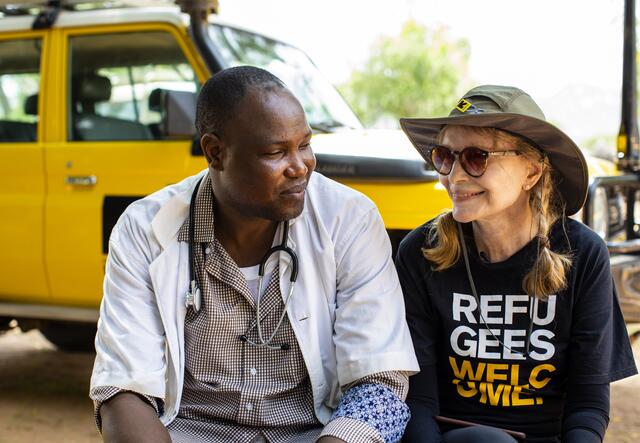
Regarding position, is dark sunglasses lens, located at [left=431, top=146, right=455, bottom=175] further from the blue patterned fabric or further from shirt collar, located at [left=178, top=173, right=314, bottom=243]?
the blue patterned fabric

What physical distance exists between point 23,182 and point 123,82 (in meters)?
0.78

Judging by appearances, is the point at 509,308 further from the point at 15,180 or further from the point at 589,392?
the point at 15,180

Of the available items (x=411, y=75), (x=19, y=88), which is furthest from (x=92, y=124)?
(x=411, y=75)

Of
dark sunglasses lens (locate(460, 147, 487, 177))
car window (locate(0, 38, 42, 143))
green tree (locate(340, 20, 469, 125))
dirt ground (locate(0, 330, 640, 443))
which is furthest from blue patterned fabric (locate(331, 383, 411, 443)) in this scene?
green tree (locate(340, 20, 469, 125))

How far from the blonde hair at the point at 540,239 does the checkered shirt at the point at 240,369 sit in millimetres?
491

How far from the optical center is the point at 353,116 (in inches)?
195

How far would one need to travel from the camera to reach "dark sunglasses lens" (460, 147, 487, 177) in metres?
2.45

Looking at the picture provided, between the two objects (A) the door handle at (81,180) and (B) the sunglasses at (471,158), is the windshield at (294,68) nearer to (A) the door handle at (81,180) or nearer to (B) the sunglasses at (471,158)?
(A) the door handle at (81,180)

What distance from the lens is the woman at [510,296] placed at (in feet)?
7.93

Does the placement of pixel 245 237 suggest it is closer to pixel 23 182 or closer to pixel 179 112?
pixel 179 112

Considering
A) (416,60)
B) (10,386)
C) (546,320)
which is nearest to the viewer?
(546,320)

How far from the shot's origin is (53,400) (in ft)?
17.4

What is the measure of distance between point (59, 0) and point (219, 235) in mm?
2967

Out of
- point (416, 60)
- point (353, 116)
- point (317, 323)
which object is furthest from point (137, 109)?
point (416, 60)
